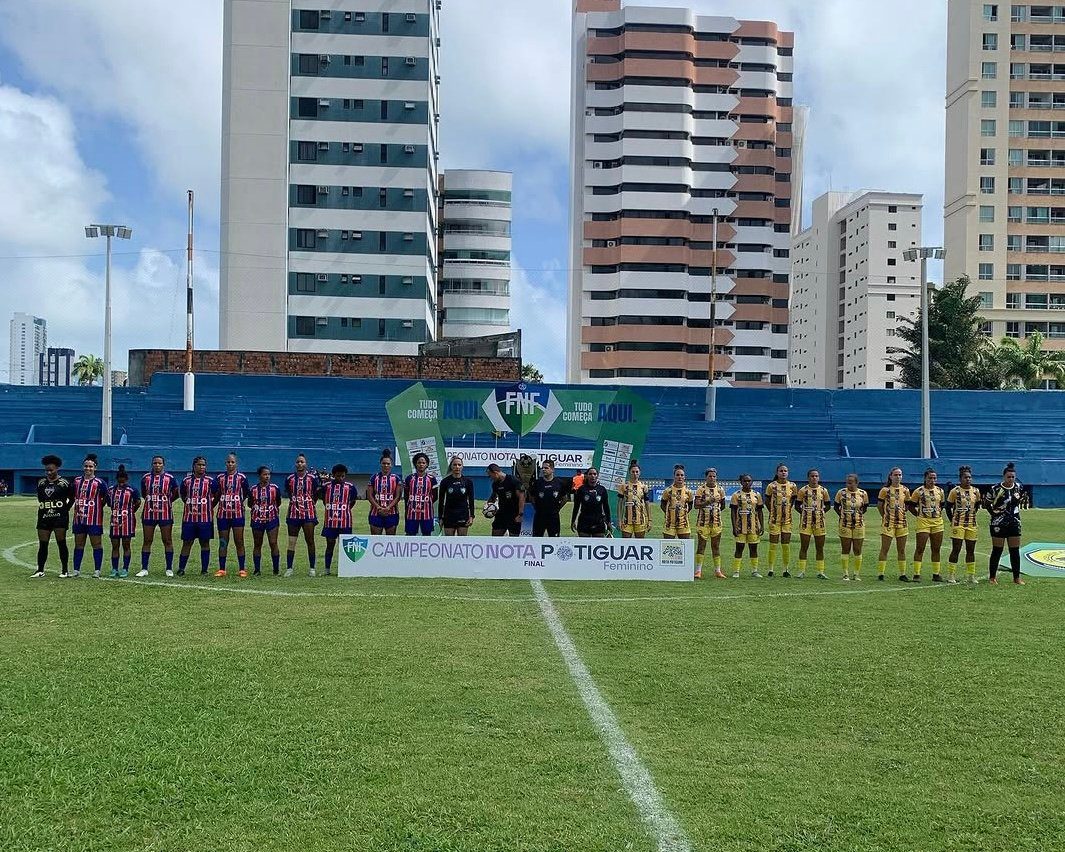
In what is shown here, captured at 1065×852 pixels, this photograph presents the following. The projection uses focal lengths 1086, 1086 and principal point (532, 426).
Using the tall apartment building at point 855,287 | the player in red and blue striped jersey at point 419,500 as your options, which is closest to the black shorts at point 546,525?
the player in red and blue striped jersey at point 419,500

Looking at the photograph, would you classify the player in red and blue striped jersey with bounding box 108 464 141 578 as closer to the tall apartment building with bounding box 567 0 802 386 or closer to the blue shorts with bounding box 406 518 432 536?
the blue shorts with bounding box 406 518 432 536

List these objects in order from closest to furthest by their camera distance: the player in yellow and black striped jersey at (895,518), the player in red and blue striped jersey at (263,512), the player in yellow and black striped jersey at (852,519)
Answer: the player in red and blue striped jersey at (263,512), the player in yellow and black striped jersey at (852,519), the player in yellow and black striped jersey at (895,518)

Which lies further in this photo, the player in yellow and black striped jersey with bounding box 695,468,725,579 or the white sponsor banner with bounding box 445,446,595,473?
the white sponsor banner with bounding box 445,446,595,473

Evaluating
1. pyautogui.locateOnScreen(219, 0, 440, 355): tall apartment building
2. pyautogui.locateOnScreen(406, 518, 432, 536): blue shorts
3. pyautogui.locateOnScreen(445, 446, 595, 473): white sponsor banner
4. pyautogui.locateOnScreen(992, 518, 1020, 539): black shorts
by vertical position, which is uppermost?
pyautogui.locateOnScreen(219, 0, 440, 355): tall apartment building

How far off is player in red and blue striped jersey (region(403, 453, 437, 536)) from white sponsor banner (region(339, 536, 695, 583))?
3.51ft

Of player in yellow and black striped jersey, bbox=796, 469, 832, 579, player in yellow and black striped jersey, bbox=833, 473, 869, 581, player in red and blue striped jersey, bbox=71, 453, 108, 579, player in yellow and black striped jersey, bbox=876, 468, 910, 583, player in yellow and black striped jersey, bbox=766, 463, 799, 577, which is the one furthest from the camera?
player in yellow and black striped jersey, bbox=766, 463, 799, 577

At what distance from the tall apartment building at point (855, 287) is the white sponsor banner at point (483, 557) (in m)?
92.7

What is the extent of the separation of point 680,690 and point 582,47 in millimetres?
90126

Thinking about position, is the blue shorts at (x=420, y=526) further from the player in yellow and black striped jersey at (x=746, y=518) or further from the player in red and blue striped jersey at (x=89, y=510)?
the player in yellow and black striped jersey at (x=746, y=518)

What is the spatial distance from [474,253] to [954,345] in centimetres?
4307

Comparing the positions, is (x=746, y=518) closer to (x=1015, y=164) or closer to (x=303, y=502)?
(x=303, y=502)

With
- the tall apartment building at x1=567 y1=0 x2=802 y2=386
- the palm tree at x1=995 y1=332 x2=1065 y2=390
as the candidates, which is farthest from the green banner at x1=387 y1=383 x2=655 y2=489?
the tall apartment building at x1=567 y1=0 x2=802 y2=386

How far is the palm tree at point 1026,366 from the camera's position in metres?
70.6

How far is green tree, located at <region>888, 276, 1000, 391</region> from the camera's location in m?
66.4
